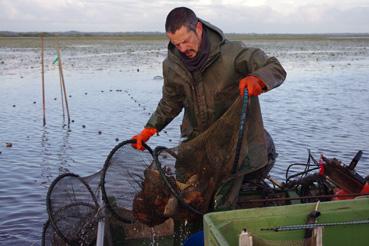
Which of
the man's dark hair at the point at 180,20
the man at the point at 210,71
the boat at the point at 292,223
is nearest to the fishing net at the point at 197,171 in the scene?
→ the man at the point at 210,71

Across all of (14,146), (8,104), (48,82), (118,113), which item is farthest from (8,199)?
(48,82)

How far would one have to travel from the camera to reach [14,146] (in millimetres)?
11055

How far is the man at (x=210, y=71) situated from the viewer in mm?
3938

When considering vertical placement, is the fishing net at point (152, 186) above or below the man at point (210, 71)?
below

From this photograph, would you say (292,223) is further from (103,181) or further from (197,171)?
(103,181)

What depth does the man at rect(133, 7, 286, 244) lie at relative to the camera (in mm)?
3938

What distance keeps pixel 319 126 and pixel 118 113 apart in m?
5.82

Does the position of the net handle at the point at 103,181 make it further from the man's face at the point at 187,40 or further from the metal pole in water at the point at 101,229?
the man's face at the point at 187,40

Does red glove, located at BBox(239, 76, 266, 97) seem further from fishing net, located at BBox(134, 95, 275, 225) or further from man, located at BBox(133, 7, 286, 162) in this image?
fishing net, located at BBox(134, 95, 275, 225)

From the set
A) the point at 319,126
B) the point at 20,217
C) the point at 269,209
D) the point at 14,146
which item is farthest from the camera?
the point at 319,126

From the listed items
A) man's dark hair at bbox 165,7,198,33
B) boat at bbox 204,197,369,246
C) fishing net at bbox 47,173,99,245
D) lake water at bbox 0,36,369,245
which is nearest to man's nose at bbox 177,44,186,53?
man's dark hair at bbox 165,7,198,33

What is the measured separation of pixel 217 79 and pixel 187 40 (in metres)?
0.46

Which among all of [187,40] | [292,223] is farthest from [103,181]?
[292,223]

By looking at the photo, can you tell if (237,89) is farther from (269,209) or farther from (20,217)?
(20,217)
